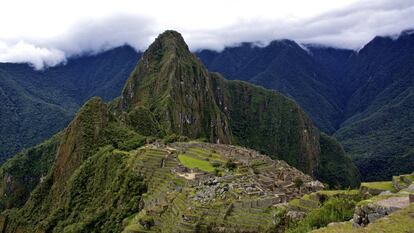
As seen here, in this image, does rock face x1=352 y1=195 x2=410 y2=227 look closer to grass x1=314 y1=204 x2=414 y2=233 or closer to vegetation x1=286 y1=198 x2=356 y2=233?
grass x1=314 y1=204 x2=414 y2=233

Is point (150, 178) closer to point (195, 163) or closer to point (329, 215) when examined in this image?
point (195, 163)

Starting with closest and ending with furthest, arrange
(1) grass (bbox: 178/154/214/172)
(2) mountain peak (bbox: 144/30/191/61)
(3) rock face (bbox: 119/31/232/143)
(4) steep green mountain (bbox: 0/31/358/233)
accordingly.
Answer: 1. (4) steep green mountain (bbox: 0/31/358/233)
2. (1) grass (bbox: 178/154/214/172)
3. (3) rock face (bbox: 119/31/232/143)
4. (2) mountain peak (bbox: 144/30/191/61)

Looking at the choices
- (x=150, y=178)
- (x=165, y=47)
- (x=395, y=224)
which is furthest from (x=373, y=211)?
(x=165, y=47)

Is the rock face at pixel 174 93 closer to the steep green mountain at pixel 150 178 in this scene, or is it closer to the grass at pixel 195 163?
the steep green mountain at pixel 150 178

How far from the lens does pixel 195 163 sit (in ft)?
217

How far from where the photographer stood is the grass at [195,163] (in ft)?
204

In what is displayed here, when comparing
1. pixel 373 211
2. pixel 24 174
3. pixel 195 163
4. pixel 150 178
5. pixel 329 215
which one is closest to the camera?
pixel 373 211

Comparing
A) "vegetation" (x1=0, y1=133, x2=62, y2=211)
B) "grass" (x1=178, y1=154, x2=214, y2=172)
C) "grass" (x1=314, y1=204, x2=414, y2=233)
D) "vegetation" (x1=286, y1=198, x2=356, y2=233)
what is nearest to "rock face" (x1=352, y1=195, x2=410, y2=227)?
"grass" (x1=314, y1=204, x2=414, y2=233)

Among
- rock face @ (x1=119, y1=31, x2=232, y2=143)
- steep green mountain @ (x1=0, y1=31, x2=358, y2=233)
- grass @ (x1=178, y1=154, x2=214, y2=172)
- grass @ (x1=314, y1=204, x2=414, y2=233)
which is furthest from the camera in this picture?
rock face @ (x1=119, y1=31, x2=232, y2=143)

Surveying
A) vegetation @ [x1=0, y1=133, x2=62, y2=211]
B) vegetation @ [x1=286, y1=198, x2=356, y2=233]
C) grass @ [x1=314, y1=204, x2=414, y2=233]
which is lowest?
vegetation @ [x1=0, y1=133, x2=62, y2=211]

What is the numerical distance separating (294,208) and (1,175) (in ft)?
372

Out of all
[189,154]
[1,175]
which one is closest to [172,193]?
[189,154]

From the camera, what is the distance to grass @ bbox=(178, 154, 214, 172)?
62.3 metres

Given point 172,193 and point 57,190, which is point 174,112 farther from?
point 172,193
